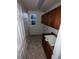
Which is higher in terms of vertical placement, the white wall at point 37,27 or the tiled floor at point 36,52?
the white wall at point 37,27

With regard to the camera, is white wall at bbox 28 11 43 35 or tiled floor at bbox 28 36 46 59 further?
white wall at bbox 28 11 43 35

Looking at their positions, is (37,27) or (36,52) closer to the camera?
(36,52)

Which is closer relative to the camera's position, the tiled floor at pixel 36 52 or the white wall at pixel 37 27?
the tiled floor at pixel 36 52

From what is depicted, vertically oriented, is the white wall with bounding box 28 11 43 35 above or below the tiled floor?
above

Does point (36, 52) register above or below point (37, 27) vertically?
below
